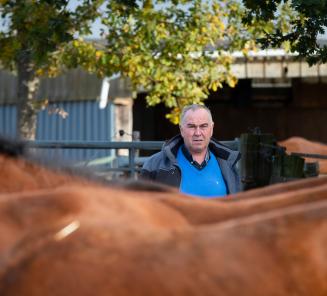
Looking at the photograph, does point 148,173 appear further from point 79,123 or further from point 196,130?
point 79,123

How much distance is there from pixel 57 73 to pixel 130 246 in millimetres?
14202

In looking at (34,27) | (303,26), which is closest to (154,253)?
(303,26)

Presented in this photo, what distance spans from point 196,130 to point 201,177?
29 centimetres

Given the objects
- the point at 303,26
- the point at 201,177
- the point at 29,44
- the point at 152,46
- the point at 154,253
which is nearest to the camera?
the point at 154,253

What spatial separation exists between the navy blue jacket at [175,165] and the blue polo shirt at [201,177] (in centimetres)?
3

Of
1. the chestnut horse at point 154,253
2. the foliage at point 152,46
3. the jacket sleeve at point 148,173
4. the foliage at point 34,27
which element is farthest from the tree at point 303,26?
the foliage at point 152,46

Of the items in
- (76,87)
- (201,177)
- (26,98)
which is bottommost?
(201,177)

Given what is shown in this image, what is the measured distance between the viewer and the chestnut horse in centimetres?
233

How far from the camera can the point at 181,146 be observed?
5.95 m

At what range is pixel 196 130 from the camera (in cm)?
581

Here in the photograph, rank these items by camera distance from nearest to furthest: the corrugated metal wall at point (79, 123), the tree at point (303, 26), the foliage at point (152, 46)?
1. the tree at point (303, 26)
2. the foliage at point (152, 46)
3. the corrugated metal wall at point (79, 123)

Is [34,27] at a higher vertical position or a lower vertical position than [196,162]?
higher

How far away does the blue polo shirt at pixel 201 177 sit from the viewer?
561 cm

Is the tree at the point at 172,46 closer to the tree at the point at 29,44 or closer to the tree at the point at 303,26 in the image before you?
the tree at the point at 29,44
